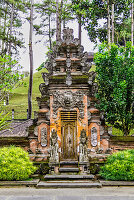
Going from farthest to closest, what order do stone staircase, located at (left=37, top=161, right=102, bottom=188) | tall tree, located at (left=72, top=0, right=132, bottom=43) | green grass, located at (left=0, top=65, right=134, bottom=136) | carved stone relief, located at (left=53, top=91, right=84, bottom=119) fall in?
green grass, located at (left=0, top=65, right=134, bottom=136)
tall tree, located at (left=72, top=0, right=132, bottom=43)
carved stone relief, located at (left=53, top=91, right=84, bottom=119)
stone staircase, located at (left=37, top=161, right=102, bottom=188)

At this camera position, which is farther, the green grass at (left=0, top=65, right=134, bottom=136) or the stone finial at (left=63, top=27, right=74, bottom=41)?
the green grass at (left=0, top=65, right=134, bottom=136)

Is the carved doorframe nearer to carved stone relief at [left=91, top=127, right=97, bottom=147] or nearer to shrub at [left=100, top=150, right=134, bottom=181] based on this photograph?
carved stone relief at [left=91, top=127, right=97, bottom=147]

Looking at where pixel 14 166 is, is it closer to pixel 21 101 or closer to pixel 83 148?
pixel 83 148

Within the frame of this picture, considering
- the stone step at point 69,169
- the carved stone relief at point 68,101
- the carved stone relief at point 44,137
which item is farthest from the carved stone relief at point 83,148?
the carved stone relief at point 44,137

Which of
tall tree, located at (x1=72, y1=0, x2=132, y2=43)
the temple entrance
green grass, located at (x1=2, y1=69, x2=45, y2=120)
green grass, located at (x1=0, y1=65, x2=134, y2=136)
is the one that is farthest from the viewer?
green grass, located at (x1=2, y1=69, x2=45, y2=120)

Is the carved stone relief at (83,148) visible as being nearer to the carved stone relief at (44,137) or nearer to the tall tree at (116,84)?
the carved stone relief at (44,137)

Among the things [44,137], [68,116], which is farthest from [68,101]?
[44,137]

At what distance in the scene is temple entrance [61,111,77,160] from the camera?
999cm

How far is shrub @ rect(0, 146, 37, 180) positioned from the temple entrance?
5.40ft

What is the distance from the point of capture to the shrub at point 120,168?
8648 millimetres

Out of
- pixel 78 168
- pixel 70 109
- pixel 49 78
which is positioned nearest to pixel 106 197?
pixel 78 168

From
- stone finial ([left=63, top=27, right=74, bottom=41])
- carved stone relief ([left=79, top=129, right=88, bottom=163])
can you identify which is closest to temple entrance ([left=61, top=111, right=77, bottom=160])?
carved stone relief ([left=79, top=129, right=88, bottom=163])

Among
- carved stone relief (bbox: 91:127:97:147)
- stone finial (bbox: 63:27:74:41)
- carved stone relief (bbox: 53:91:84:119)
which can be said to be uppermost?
stone finial (bbox: 63:27:74:41)

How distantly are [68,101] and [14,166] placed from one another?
3.46 meters
